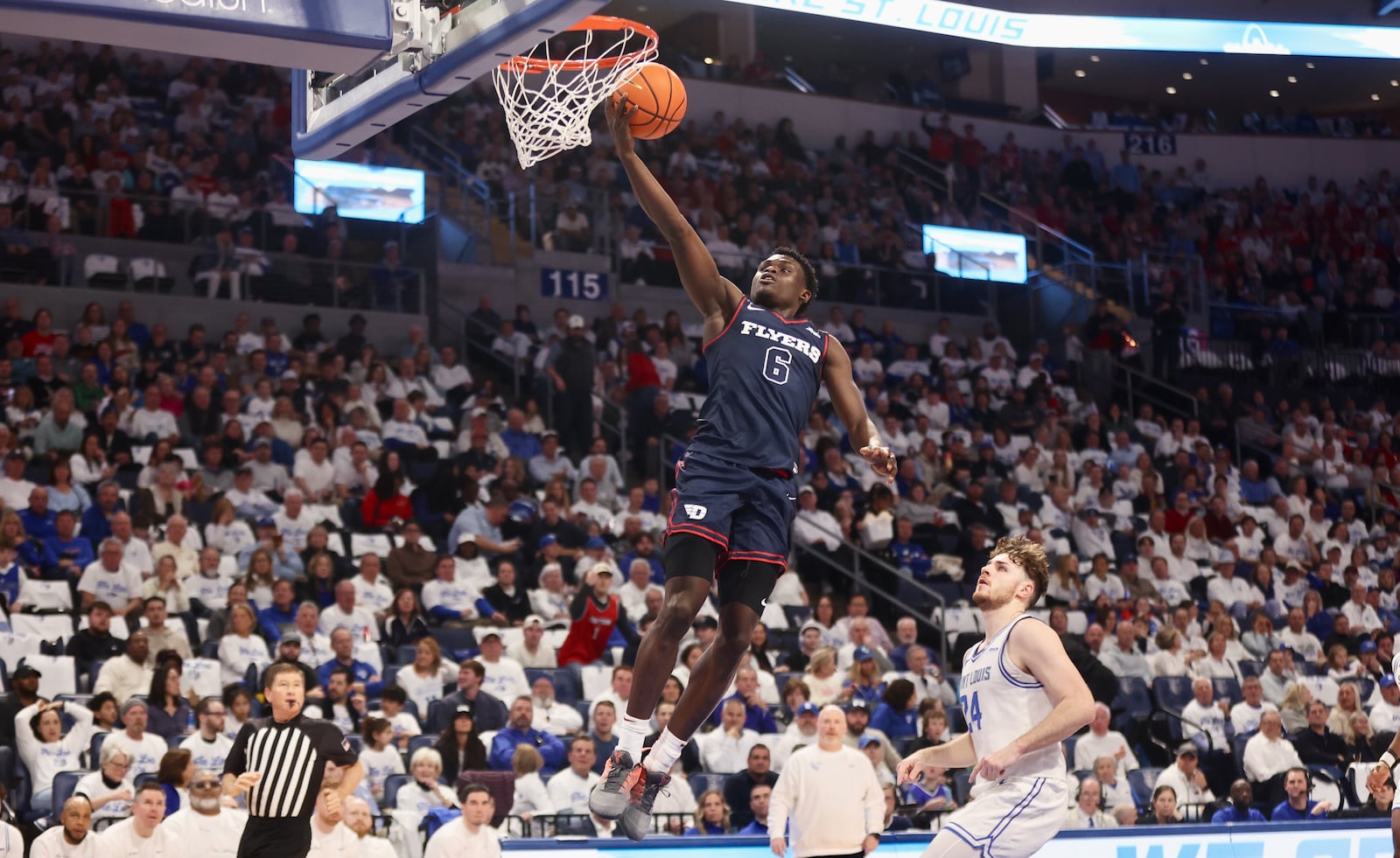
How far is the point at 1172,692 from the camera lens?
15031 millimetres

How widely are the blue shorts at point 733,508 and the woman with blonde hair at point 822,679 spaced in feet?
22.7

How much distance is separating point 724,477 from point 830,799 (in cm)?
468

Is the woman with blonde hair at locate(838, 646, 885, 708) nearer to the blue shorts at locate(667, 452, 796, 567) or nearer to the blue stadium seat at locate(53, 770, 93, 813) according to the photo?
the blue stadium seat at locate(53, 770, 93, 813)

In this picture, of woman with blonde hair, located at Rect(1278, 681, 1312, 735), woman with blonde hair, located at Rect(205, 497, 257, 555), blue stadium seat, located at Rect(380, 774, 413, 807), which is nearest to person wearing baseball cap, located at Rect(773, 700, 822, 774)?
blue stadium seat, located at Rect(380, 774, 413, 807)

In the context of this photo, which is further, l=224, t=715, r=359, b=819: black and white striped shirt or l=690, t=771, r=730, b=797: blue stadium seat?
l=690, t=771, r=730, b=797: blue stadium seat

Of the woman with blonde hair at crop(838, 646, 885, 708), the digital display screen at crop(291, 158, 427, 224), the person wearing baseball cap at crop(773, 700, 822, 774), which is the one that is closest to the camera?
the person wearing baseball cap at crop(773, 700, 822, 774)

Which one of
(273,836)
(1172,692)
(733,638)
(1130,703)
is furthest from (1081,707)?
(1172,692)

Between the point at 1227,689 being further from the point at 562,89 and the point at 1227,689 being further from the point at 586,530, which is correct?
the point at 562,89

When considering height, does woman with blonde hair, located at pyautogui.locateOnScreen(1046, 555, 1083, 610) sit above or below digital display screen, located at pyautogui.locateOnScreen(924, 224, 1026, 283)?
below

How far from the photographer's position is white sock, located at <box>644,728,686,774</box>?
232 inches

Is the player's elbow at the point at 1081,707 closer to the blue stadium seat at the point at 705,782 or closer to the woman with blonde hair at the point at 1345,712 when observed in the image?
the blue stadium seat at the point at 705,782

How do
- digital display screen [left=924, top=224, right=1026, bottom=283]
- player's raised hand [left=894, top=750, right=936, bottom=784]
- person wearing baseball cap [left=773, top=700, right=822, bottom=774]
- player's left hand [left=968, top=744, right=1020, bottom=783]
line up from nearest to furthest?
player's left hand [left=968, top=744, right=1020, bottom=783], player's raised hand [left=894, top=750, right=936, bottom=784], person wearing baseball cap [left=773, top=700, right=822, bottom=774], digital display screen [left=924, top=224, right=1026, bottom=283]

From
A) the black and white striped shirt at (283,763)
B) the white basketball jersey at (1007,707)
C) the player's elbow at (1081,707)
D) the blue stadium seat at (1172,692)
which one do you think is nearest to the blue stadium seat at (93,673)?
the black and white striped shirt at (283,763)

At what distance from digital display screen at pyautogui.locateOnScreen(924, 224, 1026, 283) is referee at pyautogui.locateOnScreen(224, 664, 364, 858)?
1852 cm
